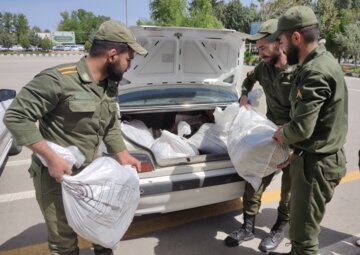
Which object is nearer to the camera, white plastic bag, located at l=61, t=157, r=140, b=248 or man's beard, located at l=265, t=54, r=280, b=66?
white plastic bag, located at l=61, t=157, r=140, b=248

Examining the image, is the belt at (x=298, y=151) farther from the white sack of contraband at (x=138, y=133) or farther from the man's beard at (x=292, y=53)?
the white sack of contraband at (x=138, y=133)

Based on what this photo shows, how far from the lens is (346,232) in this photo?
10.4ft

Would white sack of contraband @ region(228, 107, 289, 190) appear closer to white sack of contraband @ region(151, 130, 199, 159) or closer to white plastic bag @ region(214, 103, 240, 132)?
white plastic bag @ region(214, 103, 240, 132)

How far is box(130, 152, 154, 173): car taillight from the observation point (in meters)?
2.68

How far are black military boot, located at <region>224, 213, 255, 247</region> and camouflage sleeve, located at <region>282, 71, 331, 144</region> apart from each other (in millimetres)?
1279

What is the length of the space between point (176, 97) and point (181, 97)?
0.06 metres

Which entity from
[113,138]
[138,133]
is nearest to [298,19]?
[113,138]

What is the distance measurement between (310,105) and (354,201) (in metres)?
2.45

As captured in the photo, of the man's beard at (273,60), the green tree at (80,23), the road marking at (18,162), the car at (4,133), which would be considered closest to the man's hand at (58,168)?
the man's beard at (273,60)

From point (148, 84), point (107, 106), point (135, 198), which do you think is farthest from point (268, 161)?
point (148, 84)

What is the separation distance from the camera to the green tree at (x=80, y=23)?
299ft

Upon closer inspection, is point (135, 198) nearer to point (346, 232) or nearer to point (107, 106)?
point (107, 106)

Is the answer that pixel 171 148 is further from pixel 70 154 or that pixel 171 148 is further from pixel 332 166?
pixel 332 166

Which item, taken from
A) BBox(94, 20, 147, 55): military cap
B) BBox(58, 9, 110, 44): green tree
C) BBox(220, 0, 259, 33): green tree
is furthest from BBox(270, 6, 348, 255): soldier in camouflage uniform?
BBox(58, 9, 110, 44): green tree
